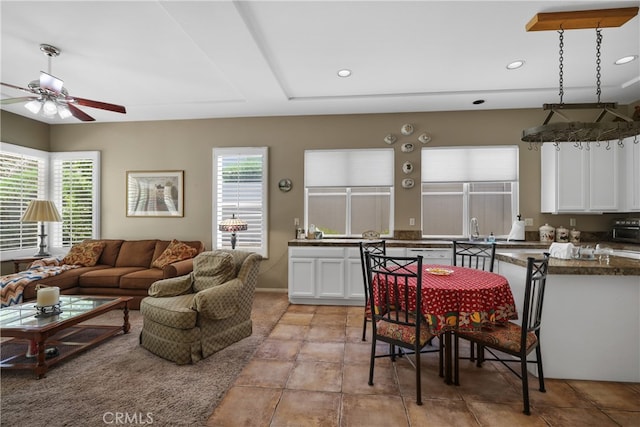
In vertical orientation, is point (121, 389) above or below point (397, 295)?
below

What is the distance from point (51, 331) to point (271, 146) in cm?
355

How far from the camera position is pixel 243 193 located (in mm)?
4965

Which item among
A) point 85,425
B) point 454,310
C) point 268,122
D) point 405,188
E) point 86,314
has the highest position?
point 268,122

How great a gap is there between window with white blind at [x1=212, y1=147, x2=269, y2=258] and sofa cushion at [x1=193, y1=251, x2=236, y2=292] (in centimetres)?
175

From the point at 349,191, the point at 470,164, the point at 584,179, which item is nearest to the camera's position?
the point at 584,179

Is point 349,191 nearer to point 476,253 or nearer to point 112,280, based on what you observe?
point 476,253

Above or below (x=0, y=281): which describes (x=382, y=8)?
above

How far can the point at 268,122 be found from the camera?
493 cm

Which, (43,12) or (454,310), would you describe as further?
(43,12)

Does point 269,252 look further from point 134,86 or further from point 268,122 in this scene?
point 134,86

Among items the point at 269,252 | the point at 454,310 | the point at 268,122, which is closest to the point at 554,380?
the point at 454,310

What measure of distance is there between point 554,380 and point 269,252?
3804 millimetres

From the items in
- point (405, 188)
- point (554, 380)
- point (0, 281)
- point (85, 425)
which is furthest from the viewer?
point (405, 188)

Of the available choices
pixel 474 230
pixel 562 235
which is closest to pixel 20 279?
pixel 474 230
